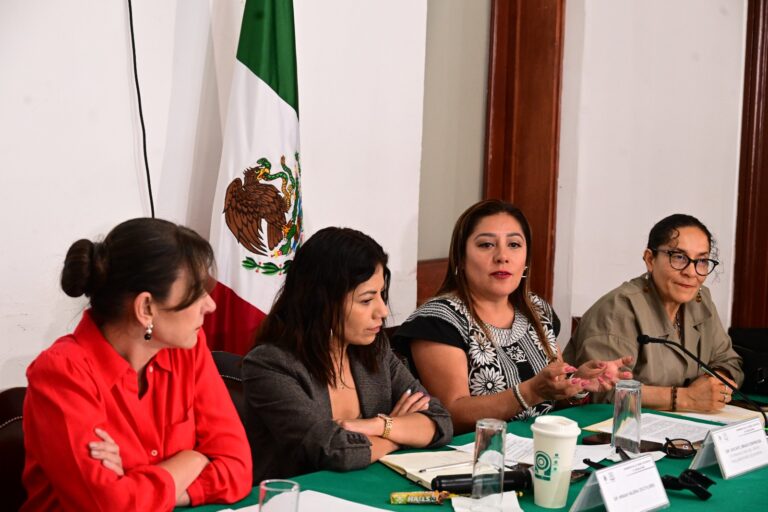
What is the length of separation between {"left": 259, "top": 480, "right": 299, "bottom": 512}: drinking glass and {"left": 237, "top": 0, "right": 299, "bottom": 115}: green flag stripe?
1727 millimetres

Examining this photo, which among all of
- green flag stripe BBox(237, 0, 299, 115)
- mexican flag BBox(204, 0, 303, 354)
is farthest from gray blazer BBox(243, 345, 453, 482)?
green flag stripe BBox(237, 0, 299, 115)

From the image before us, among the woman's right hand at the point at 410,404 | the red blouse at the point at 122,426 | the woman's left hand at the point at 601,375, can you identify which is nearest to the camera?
the red blouse at the point at 122,426

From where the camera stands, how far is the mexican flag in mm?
2725

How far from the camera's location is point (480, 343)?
272 cm

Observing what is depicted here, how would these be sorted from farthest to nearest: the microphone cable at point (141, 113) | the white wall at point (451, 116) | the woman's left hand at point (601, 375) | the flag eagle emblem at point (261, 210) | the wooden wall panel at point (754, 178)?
the wooden wall panel at point (754, 178) < the white wall at point (451, 116) < the flag eagle emblem at point (261, 210) < the microphone cable at point (141, 113) < the woman's left hand at point (601, 375)

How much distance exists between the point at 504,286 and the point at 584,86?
1.92 metres

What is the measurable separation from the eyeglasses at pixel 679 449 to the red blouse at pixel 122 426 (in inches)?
39.1

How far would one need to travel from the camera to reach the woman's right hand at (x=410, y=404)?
224 cm

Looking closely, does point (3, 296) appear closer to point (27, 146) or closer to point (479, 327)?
point (27, 146)

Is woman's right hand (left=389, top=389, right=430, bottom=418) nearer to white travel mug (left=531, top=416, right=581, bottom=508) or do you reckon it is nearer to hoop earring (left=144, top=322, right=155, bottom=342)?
white travel mug (left=531, top=416, right=581, bottom=508)

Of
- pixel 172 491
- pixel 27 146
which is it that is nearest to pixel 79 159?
pixel 27 146

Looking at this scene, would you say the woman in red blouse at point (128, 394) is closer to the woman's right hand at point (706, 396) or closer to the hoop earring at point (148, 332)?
the hoop earring at point (148, 332)

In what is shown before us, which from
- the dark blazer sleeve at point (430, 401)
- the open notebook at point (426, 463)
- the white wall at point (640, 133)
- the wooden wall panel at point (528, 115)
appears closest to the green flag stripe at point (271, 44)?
the dark blazer sleeve at point (430, 401)

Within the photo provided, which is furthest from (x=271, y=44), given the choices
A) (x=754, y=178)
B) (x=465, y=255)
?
(x=754, y=178)
